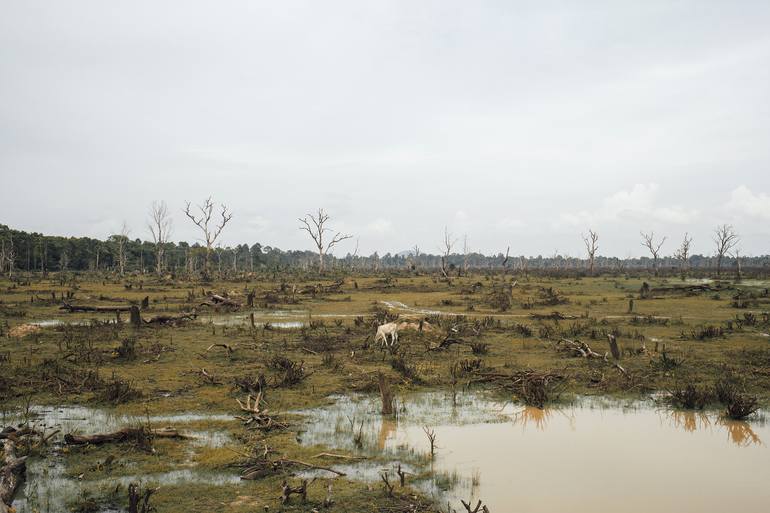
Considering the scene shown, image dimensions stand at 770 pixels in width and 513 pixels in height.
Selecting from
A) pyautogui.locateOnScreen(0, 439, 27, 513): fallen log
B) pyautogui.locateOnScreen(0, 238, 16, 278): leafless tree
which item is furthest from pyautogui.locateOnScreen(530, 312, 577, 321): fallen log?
pyautogui.locateOnScreen(0, 238, 16, 278): leafless tree

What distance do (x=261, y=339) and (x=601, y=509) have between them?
14.1m

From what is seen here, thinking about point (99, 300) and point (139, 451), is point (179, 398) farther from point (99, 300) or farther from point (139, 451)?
point (99, 300)

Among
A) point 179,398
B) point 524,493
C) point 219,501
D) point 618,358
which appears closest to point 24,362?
point 179,398

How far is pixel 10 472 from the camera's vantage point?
259 inches

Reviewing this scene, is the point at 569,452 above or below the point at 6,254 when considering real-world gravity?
below

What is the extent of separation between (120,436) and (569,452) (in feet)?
23.8

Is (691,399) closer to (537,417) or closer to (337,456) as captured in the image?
(537,417)

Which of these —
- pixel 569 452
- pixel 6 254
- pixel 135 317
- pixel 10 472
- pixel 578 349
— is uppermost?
pixel 6 254

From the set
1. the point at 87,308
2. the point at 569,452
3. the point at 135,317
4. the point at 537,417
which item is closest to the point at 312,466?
the point at 569,452

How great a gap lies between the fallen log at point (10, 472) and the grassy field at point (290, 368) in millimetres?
606

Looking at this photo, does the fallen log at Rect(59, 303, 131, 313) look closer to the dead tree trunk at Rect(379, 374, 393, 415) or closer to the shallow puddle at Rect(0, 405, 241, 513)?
the shallow puddle at Rect(0, 405, 241, 513)

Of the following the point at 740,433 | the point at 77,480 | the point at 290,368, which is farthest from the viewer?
the point at 290,368

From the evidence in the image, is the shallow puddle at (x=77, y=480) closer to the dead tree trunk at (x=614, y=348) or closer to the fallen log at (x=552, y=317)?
the dead tree trunk at (x=614, y=348)

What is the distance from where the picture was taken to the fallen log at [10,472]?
6203 mm
